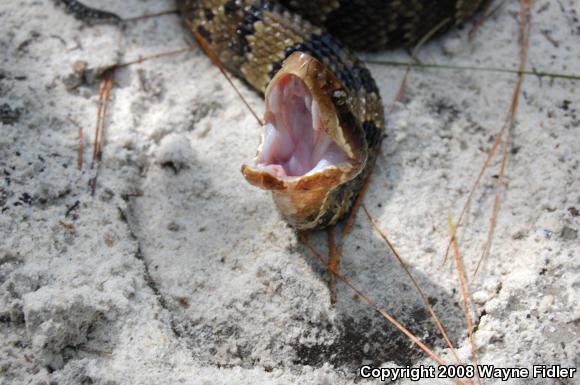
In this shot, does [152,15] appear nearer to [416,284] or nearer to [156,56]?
[156,56]

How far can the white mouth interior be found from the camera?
2203mm

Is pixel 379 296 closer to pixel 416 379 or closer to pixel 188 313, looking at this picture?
pixel 416 379

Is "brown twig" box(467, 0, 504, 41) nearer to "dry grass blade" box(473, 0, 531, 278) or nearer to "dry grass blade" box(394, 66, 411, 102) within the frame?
"dry grass blade" box(473, 0, 531, 278)

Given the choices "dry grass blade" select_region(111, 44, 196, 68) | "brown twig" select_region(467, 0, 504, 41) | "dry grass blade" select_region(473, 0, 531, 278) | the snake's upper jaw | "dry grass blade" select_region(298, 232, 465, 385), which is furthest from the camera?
"brown twig" select_region(467, 0, 504, 41)

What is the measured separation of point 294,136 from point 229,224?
0.51 metres

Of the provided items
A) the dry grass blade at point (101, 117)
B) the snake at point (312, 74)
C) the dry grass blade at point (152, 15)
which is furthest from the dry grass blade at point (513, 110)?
the dry grass blade at point (152, 15)

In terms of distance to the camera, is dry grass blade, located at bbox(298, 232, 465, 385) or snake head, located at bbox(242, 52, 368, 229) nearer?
snake head, located at bbox(242, 52, 368, 229)

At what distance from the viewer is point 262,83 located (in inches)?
119

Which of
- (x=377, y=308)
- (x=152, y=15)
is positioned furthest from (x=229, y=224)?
(x=152, y=15)

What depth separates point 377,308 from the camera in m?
2.40

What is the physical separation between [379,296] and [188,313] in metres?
0.74

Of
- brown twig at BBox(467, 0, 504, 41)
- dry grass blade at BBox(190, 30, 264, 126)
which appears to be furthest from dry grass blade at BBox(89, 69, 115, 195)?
brown twig at BBox(467, 0, 504, 41)

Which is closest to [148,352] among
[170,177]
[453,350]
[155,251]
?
[155,251]

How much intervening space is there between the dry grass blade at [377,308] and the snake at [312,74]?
0.27 ft
